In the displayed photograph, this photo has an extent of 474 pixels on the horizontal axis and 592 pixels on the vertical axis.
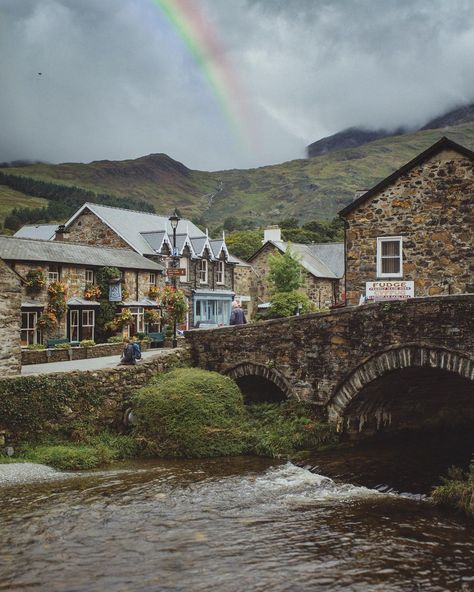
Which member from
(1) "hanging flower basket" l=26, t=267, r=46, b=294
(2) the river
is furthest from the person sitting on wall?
(1) "hanging flower basket" l=26, t=267, r=46, b=294

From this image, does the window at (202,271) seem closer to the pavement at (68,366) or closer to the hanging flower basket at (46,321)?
the hanging flower basket at (46,321)

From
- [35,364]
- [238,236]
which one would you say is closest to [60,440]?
[35,364]

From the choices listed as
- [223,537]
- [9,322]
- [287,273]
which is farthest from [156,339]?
[223,537]

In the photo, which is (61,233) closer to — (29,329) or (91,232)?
(91,232)

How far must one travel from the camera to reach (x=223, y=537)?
11.4 meters

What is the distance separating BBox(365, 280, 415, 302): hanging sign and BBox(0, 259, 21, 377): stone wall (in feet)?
41.4

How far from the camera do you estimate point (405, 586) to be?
939 cm

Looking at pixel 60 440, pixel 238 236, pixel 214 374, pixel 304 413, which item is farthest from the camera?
pixel 238 236

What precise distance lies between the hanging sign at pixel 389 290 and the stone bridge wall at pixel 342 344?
470cm

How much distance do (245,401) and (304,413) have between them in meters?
3.57

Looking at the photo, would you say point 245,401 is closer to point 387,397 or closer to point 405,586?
point 387,397

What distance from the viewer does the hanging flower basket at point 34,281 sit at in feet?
110

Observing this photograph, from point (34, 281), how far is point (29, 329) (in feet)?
8.55

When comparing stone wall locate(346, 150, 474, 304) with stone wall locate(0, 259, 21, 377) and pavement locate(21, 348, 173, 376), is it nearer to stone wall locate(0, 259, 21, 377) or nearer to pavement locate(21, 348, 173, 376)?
pavement locate(21, 348, 173, 376)
